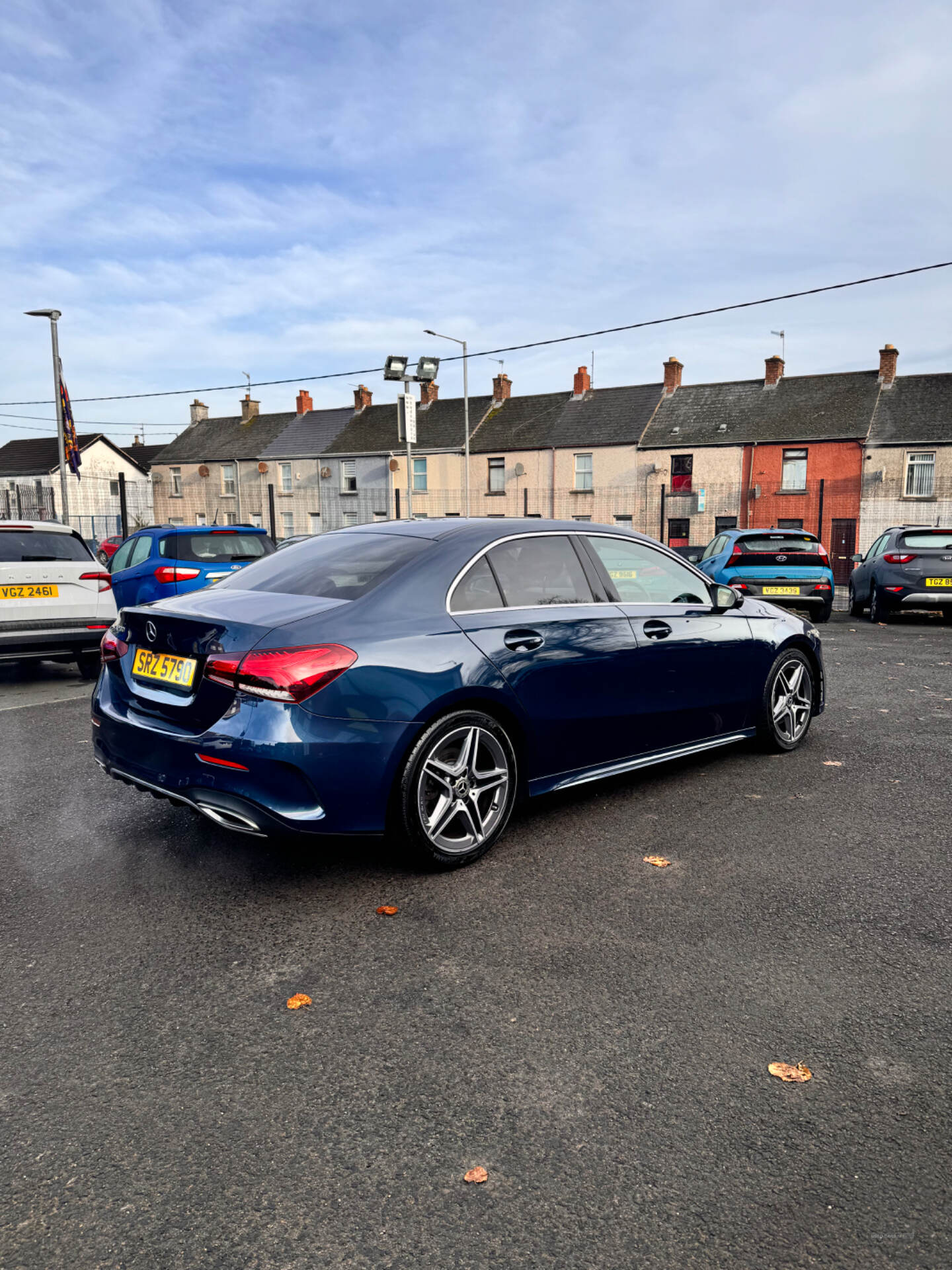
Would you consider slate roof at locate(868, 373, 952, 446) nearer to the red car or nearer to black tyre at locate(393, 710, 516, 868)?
the red car

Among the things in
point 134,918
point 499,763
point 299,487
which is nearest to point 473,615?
point 499,763

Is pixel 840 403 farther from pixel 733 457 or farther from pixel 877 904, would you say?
pixel 877 904

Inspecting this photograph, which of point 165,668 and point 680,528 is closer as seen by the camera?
point 165,668

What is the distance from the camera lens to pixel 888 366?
36625 millimetres

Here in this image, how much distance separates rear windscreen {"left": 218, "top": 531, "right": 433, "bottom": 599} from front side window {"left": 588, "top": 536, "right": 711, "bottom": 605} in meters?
1.14

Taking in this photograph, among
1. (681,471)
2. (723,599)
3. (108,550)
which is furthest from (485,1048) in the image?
(681,471)

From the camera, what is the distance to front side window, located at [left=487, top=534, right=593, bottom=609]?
14.5 feet

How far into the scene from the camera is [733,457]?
37344mm

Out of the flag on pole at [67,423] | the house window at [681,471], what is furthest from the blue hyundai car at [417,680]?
the house window at [681,471]

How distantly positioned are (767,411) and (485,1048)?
38898 mm

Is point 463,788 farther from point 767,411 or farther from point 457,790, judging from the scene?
point 767,411

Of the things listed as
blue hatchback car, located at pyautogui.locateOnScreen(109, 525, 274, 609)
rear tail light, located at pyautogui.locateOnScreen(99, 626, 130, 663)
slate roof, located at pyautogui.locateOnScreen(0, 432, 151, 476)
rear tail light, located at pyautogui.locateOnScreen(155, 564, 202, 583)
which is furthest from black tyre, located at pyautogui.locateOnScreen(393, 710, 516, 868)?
slate roof, located at pyautogui.locateOnScreen(0, 432, 151, 476)

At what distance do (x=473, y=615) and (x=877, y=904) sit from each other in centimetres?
207

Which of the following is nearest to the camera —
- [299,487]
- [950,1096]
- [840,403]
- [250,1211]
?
[250,1211]
